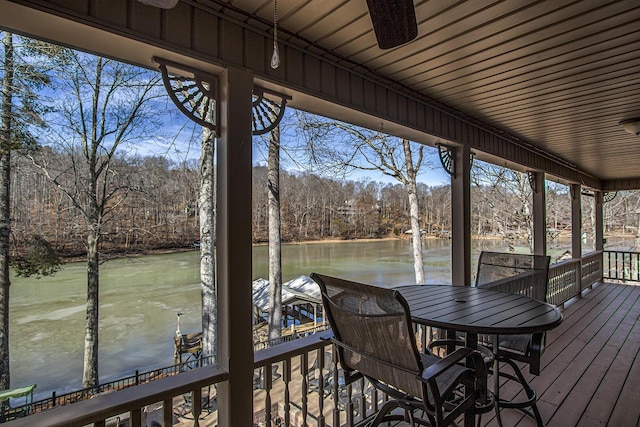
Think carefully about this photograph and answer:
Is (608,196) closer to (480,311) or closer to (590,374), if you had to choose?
→ (590,374)

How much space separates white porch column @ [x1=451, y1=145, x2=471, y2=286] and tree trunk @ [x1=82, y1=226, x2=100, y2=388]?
18.7 feet

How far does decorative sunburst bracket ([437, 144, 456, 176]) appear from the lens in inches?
134

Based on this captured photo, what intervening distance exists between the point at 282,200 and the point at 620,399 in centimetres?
635

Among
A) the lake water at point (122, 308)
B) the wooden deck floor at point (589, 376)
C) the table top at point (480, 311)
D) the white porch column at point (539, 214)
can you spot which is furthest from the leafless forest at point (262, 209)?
the wooden deck floor at point (589, 376)

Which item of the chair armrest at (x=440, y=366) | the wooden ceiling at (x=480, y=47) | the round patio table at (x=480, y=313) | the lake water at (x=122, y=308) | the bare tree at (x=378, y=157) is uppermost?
the bare tree at (x=378, y=157)

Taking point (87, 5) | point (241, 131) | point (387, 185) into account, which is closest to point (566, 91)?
point (241, 131)

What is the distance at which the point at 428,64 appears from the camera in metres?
2.23

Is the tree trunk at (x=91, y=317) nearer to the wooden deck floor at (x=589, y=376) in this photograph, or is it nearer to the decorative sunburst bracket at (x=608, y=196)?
the wooden deck floor at (x=589, y=376)

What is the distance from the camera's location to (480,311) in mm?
1939

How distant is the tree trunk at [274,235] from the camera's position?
23.1 feet

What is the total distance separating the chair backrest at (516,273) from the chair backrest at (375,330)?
188 cm

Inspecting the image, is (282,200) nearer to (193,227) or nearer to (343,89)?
(193,227)

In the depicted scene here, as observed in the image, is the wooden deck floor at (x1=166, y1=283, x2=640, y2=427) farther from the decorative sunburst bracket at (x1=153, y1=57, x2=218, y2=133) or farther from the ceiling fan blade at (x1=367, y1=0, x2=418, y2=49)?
the decorative sunburst bracket at (x1=153, y1=57, x2=218, y2=133)

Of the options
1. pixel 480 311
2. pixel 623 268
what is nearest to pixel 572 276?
pixel 623 268
